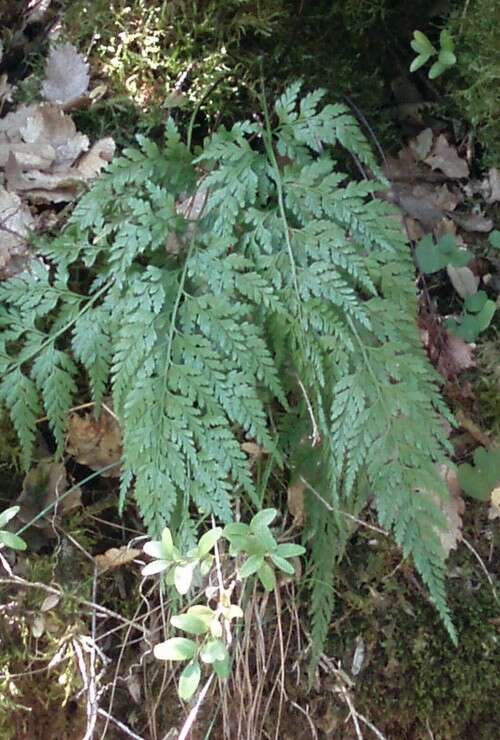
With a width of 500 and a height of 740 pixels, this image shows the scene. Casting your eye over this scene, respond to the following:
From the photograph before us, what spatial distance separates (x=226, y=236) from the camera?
4.96 ft

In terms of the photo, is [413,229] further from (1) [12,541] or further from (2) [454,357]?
(1) [12,541]

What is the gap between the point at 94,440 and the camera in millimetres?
1679

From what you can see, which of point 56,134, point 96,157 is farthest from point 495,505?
point 56,134

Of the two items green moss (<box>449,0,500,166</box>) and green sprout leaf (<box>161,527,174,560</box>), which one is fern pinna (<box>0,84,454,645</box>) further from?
green moss (<box>449,0,500,166</box>)

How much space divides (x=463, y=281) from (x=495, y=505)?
507 mm

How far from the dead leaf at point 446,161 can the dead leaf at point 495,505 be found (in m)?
0.77

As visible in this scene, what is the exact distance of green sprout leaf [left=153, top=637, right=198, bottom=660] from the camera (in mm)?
1224

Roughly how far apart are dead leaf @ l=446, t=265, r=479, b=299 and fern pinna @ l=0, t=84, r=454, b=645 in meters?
0.32

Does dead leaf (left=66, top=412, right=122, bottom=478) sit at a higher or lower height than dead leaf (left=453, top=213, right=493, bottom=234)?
lower

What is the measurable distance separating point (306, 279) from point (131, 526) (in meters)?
0.65

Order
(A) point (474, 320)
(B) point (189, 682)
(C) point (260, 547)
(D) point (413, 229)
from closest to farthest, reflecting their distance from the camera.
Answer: (B) point (189, 682) < (C) point (260, 547) < (A) point (474, 320) < (D) point (413, 229)

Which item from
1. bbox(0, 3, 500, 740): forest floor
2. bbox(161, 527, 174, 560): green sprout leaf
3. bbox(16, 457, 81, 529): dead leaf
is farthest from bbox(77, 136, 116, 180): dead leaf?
bbox(161, 527, 174, 560): green sprout leaf

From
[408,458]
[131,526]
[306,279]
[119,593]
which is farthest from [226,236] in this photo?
[119,593]

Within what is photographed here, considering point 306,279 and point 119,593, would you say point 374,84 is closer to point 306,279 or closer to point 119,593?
point 306,279
